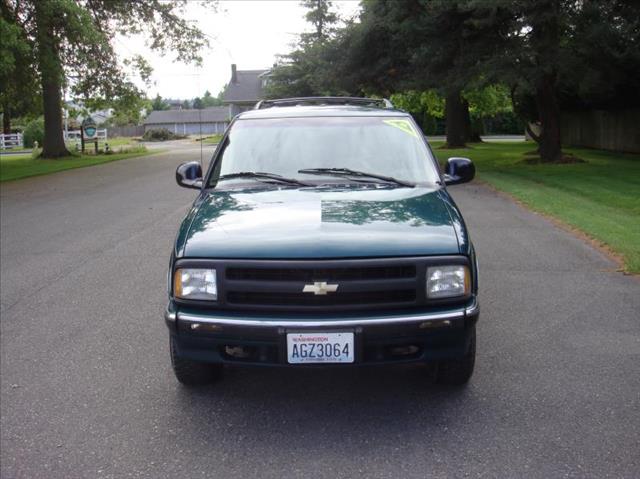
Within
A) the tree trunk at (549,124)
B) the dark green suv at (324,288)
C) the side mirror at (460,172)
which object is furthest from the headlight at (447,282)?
the tree trunk at (549,124)

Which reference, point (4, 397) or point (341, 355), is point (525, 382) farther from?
point (4, 397)

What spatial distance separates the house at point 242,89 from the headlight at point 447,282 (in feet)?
275

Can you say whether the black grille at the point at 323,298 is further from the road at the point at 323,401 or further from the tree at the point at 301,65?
the tree at the point at 301,65

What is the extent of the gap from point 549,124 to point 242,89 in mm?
69912

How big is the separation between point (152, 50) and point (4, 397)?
96.9 ft

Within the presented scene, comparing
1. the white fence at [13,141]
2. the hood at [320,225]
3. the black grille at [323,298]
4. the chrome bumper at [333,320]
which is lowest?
the chrome bumper at [333,320]

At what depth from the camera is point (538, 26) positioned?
677 inches

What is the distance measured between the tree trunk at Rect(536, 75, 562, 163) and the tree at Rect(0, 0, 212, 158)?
1374 cm

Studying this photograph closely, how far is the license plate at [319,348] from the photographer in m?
3.51

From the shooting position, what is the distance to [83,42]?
69.2 feet

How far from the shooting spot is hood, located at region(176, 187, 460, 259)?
3.60 meters

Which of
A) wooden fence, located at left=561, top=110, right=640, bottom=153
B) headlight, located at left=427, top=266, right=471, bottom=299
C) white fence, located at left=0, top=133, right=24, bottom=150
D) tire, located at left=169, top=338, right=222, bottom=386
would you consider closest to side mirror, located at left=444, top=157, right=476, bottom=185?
headlight, located at left=427, top=266, right=471, bottom=299

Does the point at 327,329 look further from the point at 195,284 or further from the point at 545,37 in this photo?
the point at 545,37

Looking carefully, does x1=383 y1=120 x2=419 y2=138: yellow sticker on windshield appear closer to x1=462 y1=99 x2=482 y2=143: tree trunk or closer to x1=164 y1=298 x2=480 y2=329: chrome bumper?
x1=164 y1=298 x2=480 y2=329: chrome bumper
